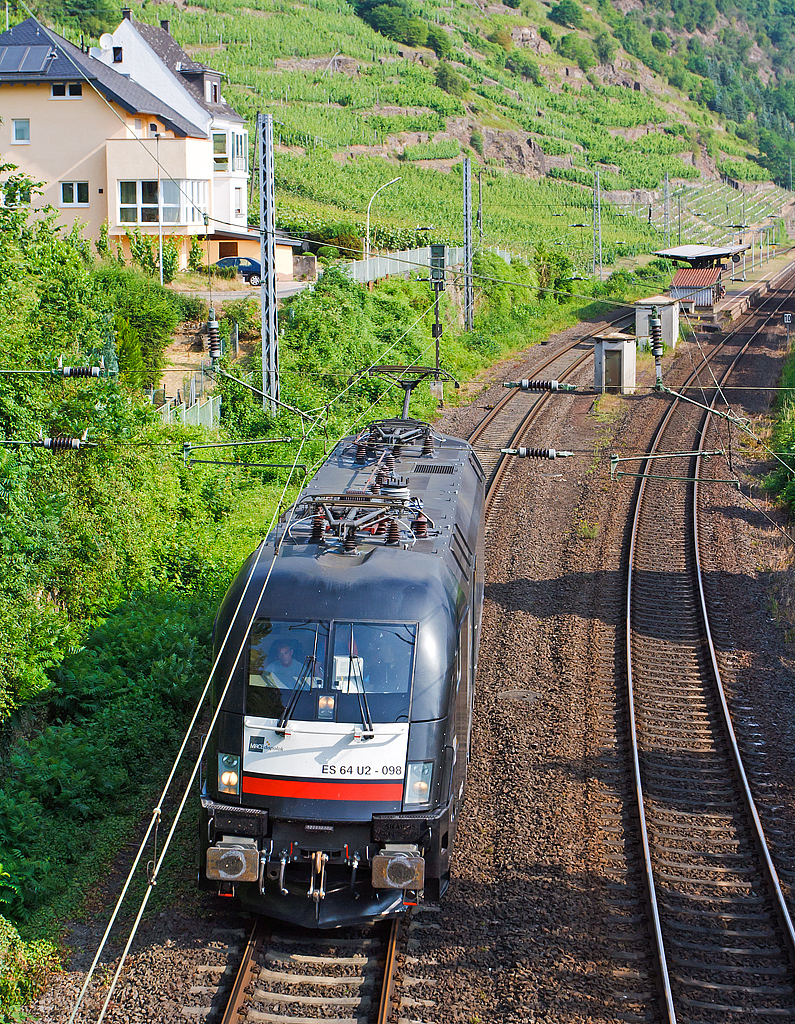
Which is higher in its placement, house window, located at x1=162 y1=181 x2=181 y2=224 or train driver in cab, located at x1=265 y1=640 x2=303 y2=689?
house window, located at x1=162 y1=181 x2=181 y2=224

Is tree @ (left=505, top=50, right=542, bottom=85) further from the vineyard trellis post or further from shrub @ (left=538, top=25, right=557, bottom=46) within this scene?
the vineyard trellis post

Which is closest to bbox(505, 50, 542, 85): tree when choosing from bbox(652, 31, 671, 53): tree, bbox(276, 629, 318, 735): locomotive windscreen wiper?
bbox(652, 31, 671, 53): tree

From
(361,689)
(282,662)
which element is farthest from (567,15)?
(361,689)

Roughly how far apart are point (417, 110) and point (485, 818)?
9443 cm

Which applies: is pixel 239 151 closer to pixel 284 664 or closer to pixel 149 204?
pixel 149 204

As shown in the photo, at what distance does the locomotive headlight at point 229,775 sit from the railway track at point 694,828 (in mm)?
4004

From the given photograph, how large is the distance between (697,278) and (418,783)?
4510cm

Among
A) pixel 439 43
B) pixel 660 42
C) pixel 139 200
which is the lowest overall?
pixel 139 200

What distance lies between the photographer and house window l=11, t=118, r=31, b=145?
43.5m

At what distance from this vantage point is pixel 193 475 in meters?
A: 22.0

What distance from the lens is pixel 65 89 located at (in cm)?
4309

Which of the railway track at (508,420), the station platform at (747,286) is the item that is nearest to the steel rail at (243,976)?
the railway track at (508,420)

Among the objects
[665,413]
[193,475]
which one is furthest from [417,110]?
[193,475]

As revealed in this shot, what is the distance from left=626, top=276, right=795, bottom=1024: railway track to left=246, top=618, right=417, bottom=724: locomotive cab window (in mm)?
3323
